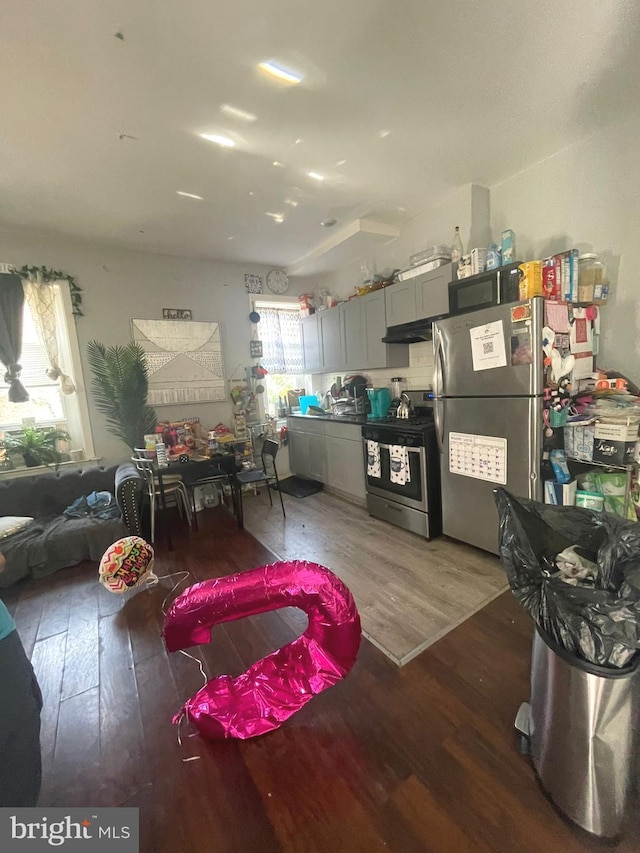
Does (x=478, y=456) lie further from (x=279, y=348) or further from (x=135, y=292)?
(x=135, y=292)

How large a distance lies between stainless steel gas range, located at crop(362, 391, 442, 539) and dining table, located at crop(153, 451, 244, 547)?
4.18 feet

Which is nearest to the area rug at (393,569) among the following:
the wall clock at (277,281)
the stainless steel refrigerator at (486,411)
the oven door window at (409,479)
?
the stainless steel refrigerator at (486,411)

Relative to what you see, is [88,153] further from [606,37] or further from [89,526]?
[606,37]

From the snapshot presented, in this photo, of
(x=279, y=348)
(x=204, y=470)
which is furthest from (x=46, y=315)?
(x=279, y=348)

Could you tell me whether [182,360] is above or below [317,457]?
above

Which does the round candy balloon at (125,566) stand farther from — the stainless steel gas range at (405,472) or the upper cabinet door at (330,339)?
the upper cabinet door at (330,339)

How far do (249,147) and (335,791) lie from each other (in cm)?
322

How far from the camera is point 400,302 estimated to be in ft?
10.5

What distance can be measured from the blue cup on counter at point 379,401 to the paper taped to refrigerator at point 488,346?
1.36m

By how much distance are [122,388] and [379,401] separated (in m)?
2.71

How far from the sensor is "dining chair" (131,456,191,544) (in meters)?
2.97

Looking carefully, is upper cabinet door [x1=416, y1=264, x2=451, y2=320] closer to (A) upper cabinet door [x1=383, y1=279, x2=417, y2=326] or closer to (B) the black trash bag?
(A) upper cabinet door [x1=383, y1=279, x2=417, y2=326]

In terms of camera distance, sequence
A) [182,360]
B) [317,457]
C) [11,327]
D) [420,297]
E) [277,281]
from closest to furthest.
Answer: [420,297] < [11,327] < [182,360] < [317,457] < [277,281]

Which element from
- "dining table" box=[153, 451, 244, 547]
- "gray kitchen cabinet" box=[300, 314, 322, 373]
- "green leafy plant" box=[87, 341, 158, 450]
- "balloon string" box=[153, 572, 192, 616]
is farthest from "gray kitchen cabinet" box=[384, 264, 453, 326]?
"balloon string" box=[153, 572, 192, 616]
